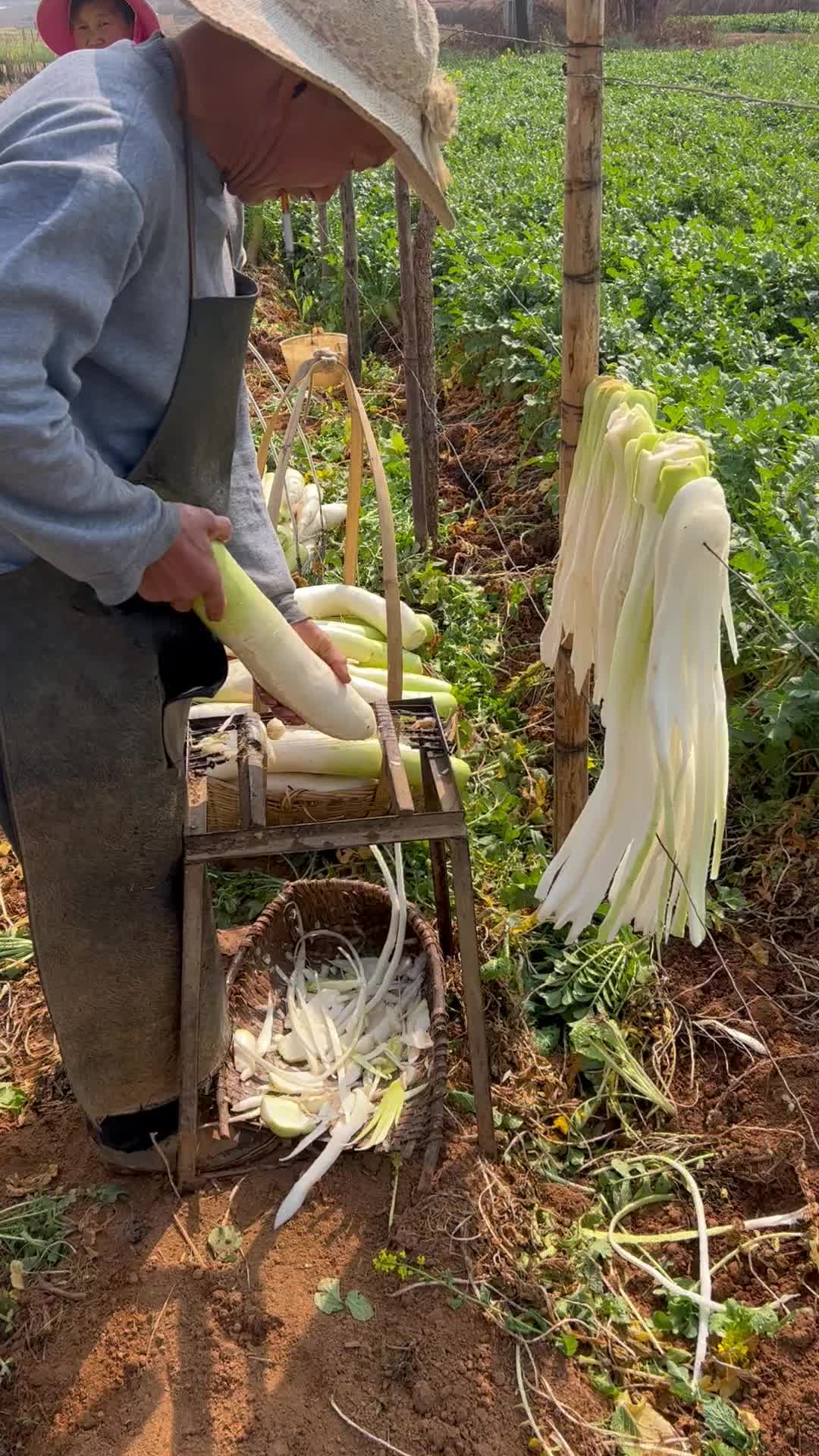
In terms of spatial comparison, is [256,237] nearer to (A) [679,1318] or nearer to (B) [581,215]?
(B) [581,215]

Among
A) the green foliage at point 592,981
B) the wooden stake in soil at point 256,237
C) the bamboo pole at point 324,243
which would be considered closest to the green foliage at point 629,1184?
the green foliage at point 592,981

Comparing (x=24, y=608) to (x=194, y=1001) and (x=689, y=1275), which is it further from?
(x=689, y=1275)

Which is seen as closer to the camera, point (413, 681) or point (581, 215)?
point (581, 215)

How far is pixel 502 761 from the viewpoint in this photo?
4.09 m

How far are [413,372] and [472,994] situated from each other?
3.45 metres

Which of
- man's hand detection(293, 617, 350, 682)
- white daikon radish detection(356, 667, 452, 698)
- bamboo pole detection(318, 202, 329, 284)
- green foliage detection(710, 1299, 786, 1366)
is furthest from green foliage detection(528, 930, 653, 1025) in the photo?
bamboo pole detection(318, 202, 329, 284)

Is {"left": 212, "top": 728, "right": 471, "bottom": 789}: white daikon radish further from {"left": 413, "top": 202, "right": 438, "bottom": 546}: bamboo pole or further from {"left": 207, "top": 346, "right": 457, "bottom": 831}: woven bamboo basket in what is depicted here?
{"left": 413, "top": 202, "right": 438, "bottom": 546}: bamboo pole

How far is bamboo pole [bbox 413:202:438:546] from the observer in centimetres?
493

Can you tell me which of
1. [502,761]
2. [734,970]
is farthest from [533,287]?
[734,970]

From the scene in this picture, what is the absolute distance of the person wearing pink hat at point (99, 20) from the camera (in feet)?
14.6

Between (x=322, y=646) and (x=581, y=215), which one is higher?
(x=581, y=215)

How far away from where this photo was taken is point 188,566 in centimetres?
193

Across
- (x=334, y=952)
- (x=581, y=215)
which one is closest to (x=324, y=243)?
(x=581, y=215)

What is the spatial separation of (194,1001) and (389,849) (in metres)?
1.36
